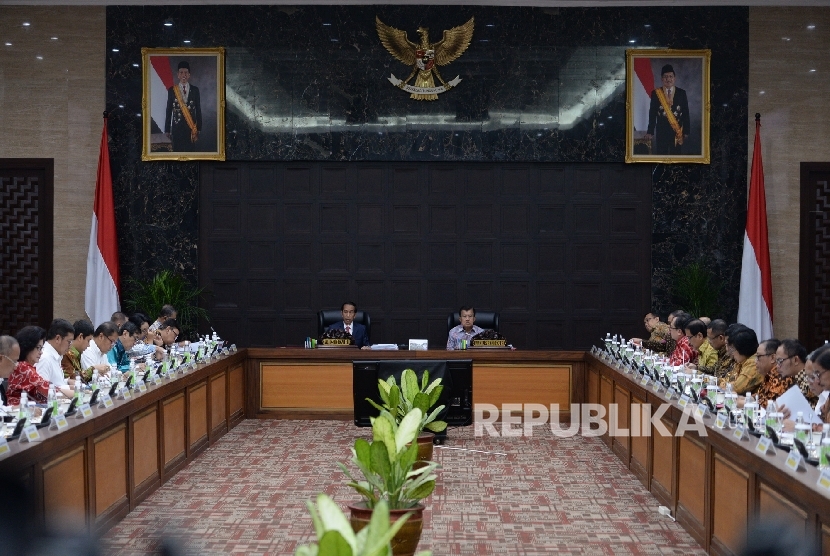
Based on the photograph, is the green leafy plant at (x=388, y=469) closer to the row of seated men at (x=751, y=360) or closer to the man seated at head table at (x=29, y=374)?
the row of seated men at (x=751, y=360)

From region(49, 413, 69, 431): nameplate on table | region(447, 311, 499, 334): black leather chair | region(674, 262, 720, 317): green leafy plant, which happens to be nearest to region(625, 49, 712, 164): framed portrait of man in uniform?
region(674, 262, 720, 317): green leafy plant

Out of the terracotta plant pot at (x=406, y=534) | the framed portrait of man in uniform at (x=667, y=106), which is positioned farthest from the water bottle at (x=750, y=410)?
the framed portrait of man in uniform at (x=667, y=106)

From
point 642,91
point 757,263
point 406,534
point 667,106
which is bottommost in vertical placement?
point 406,534

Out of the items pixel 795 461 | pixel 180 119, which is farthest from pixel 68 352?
pixel 795 461

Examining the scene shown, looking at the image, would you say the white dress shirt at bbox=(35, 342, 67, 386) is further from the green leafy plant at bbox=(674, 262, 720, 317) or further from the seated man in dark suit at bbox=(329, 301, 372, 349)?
the green leafy plant at bbox=(674, 262, 720, 317)

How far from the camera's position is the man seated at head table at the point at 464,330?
1007 centimetres

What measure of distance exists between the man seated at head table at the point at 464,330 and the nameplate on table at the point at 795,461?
610 cm

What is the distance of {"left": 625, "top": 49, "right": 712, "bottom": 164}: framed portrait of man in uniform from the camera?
1116cm

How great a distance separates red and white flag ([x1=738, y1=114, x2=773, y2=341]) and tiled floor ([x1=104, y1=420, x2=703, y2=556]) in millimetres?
3294

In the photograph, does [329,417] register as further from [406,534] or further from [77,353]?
[406,534]

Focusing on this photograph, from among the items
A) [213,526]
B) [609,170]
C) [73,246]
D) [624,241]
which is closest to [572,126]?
[609,170]

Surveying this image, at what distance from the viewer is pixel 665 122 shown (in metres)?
11.2

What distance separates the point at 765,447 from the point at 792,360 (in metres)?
1.27

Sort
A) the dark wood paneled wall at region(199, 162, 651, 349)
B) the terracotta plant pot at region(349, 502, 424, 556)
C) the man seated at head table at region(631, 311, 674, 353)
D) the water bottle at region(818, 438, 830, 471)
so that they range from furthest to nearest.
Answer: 1. the dark wood paneled wall at region(199, 162, 651, 349)
2. the man seated at head table at region(631, 311, 674, 353)
3. the terracotta plant pot at region(349, 502, 424, 556)
4. the water bottle at region(818, 438, 830, 471)
